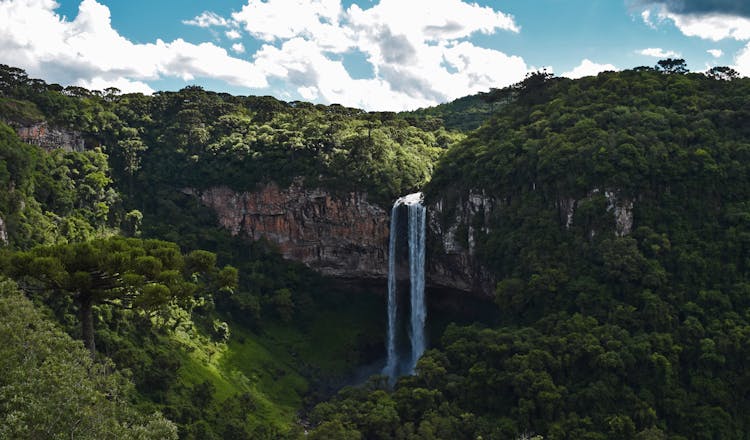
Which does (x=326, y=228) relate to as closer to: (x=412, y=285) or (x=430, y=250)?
(x=412, y=285)

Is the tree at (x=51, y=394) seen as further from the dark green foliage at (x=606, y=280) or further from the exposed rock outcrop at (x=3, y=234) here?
the exposed rock outcrop at (x=3, y=234)

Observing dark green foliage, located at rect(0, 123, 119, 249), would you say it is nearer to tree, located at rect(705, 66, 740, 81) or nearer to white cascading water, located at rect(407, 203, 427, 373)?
white cascading water, located at rect(407, 203, 427, 373)

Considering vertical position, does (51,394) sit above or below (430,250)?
below

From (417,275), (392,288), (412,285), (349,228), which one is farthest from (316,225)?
(412,285)

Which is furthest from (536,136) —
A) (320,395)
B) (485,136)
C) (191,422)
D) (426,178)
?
(191,422)

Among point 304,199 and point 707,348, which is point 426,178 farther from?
point 707,348

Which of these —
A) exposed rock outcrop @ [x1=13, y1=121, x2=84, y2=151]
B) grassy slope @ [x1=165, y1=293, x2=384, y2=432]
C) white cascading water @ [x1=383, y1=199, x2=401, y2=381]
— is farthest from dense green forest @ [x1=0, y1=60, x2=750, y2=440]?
white cascading water @ [x1=383, y1=199, x2=401, y2=381]
